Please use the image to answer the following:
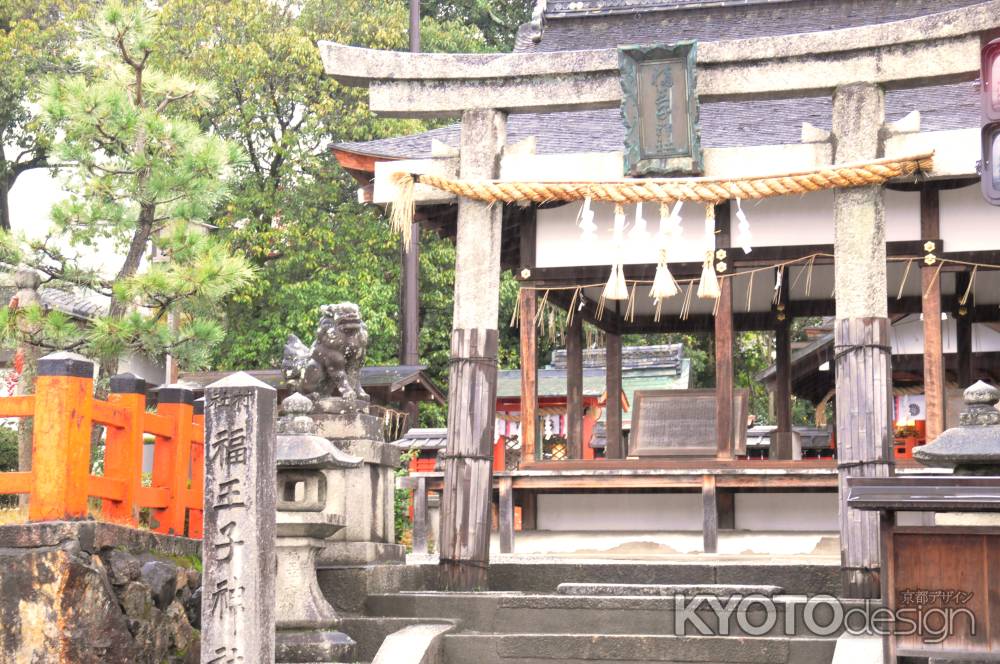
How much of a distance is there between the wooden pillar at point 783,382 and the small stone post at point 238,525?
31.0ft

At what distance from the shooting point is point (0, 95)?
31.6m

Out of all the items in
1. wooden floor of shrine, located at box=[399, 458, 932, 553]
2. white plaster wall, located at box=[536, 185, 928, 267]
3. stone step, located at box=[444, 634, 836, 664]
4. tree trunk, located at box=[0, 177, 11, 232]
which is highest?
tree trunk, located at box=[0, 177, 11, 232]

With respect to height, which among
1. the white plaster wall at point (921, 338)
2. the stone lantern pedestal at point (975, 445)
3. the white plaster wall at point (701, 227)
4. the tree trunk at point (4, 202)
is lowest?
the stone lantern pedestal at point (975, 445)

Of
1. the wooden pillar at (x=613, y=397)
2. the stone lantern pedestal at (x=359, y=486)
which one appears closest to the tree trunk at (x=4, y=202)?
the wooden pillar at (x=613, y=397)

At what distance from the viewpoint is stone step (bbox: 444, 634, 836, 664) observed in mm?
8898

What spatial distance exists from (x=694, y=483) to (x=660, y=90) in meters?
3.98

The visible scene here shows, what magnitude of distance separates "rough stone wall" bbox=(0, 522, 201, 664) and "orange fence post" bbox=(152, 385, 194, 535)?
176 cm

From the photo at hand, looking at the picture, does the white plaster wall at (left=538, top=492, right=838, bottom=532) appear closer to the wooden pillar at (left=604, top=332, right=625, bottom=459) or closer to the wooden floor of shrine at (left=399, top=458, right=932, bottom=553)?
the wooden floor of shrine at (left=399, top=458, right=932, bottom=553)

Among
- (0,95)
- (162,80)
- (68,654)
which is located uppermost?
(0,95)

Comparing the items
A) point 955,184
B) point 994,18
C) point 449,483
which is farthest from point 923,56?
point 449,483

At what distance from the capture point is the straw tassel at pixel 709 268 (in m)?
11.6

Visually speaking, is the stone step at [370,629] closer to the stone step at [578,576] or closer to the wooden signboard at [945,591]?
the stone step at [578,576]

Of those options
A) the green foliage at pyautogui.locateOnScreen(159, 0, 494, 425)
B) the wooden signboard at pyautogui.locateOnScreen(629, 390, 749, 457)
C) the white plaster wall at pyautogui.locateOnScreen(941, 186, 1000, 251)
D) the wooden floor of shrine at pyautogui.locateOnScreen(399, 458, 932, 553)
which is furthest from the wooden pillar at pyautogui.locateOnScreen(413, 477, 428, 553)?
the green foliage at pyautogui.locateOnScreen(159, 0, 494, 425)

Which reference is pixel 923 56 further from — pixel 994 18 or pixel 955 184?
pixel 955 184
